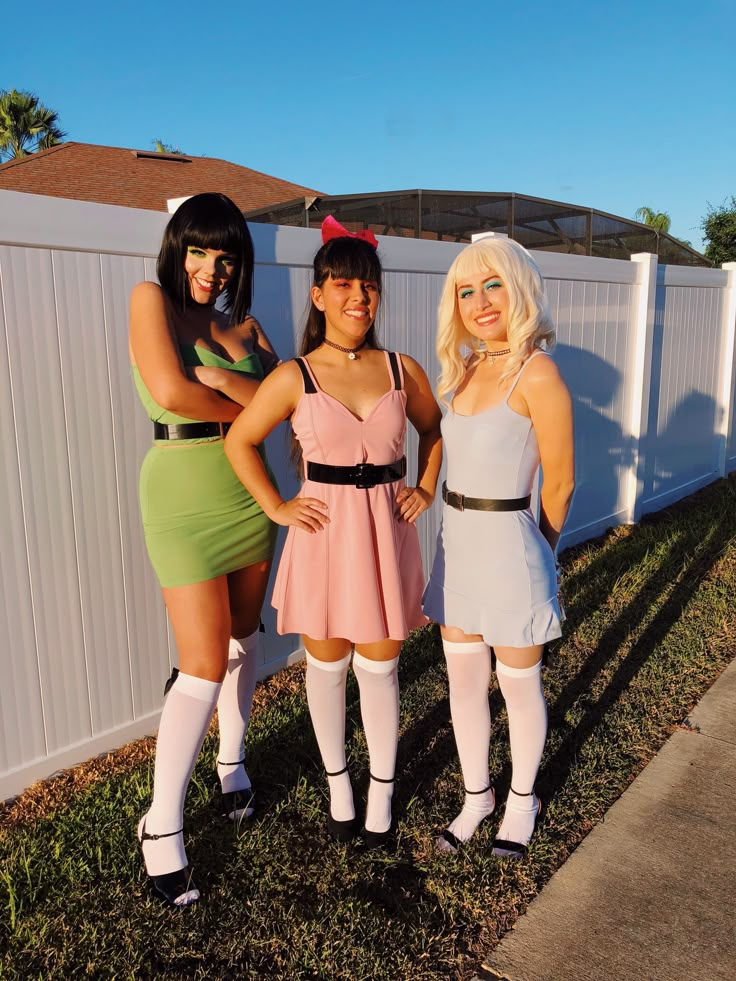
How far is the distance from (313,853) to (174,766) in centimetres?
61

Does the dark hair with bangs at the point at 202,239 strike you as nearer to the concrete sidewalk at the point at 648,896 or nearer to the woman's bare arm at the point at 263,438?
the woman's bare arm at the point at 263,438

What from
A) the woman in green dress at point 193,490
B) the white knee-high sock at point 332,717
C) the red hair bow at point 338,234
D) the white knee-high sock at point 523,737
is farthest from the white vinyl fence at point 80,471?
the white knee-high sock at point 523,737

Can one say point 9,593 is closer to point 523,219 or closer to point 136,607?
point 136,607

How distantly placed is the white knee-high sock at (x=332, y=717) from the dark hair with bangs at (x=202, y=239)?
48.5 inches

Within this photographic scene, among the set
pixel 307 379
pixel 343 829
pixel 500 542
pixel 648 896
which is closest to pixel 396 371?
pixel 307 379

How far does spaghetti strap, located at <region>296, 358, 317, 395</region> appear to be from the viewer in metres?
2.28

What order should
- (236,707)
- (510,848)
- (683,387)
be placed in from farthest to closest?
(683,387)
(236,707)
(510,848)

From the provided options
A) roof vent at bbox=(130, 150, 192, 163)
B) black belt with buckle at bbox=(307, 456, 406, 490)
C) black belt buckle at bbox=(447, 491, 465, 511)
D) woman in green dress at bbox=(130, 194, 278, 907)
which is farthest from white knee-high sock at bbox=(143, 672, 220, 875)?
roof vent at bbox=(130, 150, 192, 163)

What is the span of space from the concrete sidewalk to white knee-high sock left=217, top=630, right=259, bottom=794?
112 cm

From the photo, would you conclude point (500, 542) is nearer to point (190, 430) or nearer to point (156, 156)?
point (190, 430)

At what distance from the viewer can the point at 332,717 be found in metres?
2.55

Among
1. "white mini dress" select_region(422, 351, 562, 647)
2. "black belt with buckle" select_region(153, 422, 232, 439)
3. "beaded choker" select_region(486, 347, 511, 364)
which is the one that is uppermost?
"beaded choker" select_region(486, 347, 511, 364)

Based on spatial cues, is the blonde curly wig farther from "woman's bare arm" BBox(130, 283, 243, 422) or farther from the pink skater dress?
"woman's bare arm" BBox(130, 283, 243, 422)

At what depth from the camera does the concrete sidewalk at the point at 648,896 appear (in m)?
2.15
